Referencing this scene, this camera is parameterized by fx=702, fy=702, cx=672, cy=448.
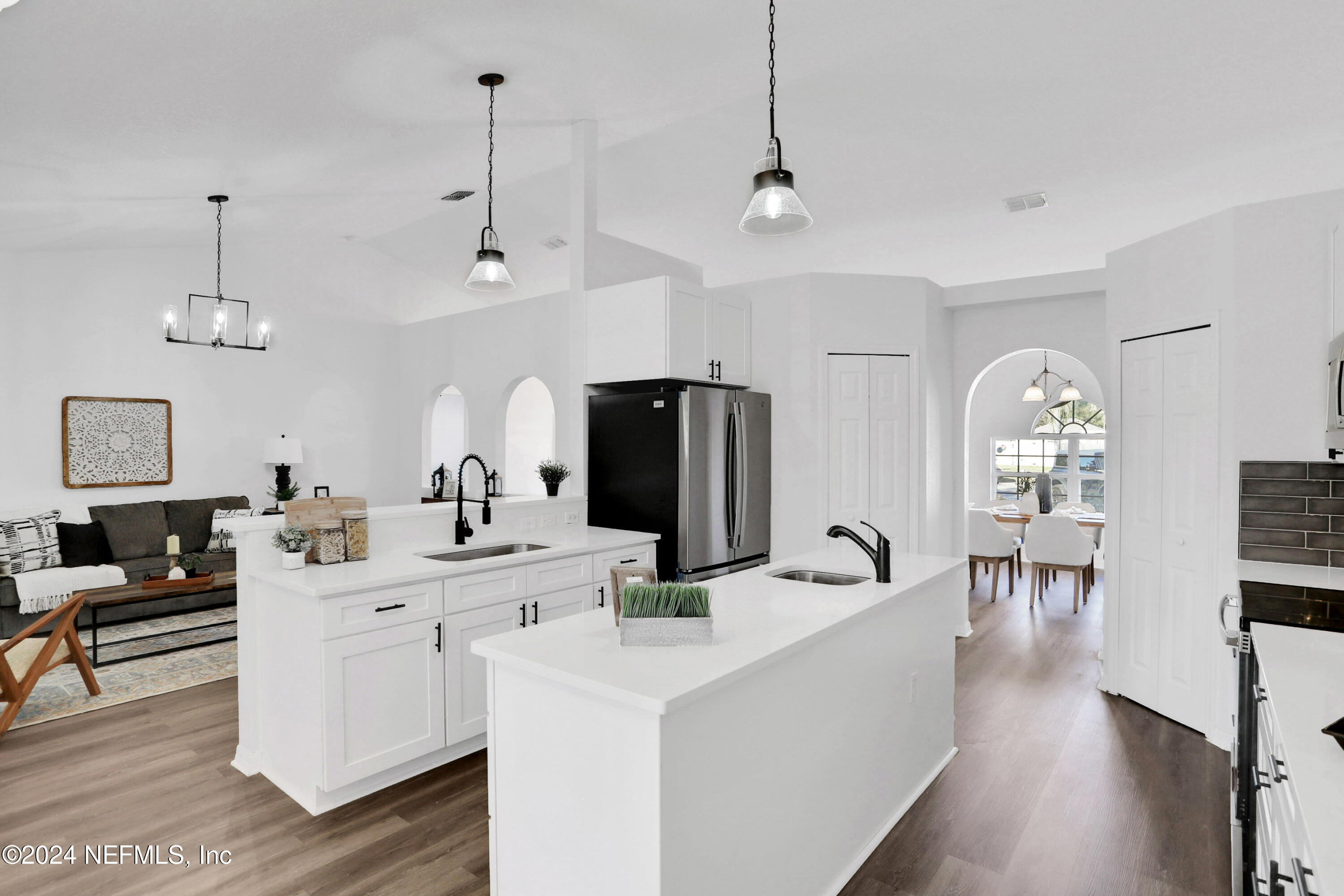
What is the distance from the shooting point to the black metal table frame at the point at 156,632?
14.2 ft

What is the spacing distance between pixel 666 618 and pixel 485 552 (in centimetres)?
207

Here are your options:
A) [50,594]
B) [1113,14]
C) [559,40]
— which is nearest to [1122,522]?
[1113,14]

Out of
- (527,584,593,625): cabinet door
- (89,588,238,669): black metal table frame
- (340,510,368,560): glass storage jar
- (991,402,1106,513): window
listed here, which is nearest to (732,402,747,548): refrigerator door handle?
(527,584,593,625): cabinet door

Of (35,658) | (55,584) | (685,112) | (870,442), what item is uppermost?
(685,112)

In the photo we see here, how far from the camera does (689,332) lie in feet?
14.0

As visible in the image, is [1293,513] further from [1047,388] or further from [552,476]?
[1047,388]

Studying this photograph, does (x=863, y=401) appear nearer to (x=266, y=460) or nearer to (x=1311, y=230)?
(x=1311, y=230)

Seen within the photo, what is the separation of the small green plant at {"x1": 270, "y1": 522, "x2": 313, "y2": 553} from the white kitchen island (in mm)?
1385

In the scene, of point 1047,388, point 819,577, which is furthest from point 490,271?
point 1047,388

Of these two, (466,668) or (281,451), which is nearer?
(466,668)

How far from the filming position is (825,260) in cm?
627

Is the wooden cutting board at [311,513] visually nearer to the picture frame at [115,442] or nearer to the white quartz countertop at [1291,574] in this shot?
the white quartz countertop at [1291,574]

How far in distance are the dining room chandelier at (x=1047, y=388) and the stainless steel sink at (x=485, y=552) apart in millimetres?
7276

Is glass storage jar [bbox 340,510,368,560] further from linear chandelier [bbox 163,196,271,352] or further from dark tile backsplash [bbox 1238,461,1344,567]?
dark tile backsplash [bbox 1238,461,1344,567]
